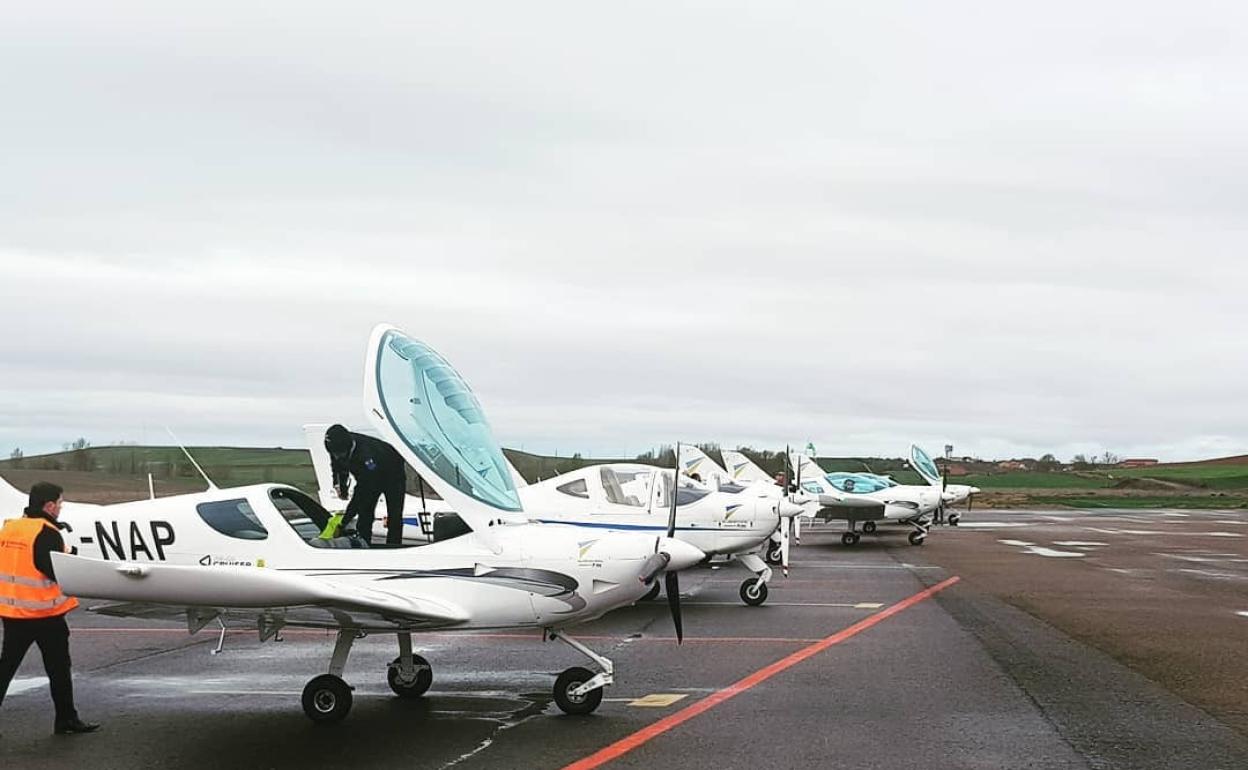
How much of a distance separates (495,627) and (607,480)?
932 centimetres

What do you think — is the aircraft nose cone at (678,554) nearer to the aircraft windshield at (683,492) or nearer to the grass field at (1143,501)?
the aircraft windshield at (683,492)

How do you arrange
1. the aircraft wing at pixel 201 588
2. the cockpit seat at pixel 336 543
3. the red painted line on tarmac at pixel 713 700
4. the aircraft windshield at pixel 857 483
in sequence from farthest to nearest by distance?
1. the aircraft windshield at pixel 857 483
2. the cockpit seat at pixel 336 543
3. the red painted line on tarmac at pixel 713 700
4. the aircraft wing at pixel 201 588

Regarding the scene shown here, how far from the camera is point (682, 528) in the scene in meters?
18.7

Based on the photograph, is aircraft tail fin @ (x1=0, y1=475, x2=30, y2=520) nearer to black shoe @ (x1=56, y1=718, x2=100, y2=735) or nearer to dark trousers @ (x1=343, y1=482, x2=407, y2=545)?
black shoe @ (x1=56, y1=718, x2=100, y2=735)

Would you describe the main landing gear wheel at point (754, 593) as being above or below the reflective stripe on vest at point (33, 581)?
below

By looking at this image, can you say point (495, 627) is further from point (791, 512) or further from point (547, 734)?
point (791, 512)

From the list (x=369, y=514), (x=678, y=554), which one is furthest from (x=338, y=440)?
(x=678, y=554)

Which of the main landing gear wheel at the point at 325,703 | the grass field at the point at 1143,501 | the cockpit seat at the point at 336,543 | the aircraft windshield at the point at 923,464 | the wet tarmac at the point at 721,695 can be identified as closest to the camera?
the wet tarmac at the point at 721,695

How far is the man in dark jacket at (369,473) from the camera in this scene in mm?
9812

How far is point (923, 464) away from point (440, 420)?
34.4m

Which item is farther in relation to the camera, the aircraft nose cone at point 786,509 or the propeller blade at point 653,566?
the aircraft nose cone at point 786,509

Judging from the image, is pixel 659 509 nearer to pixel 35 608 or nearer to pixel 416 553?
pixel 416 553

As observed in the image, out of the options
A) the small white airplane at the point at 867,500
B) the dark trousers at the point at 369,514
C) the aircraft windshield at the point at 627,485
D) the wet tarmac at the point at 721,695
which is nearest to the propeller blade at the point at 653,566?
the wet tarmac at the point at 721,695

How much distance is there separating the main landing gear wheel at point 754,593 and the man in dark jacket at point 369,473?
8.59 meters
